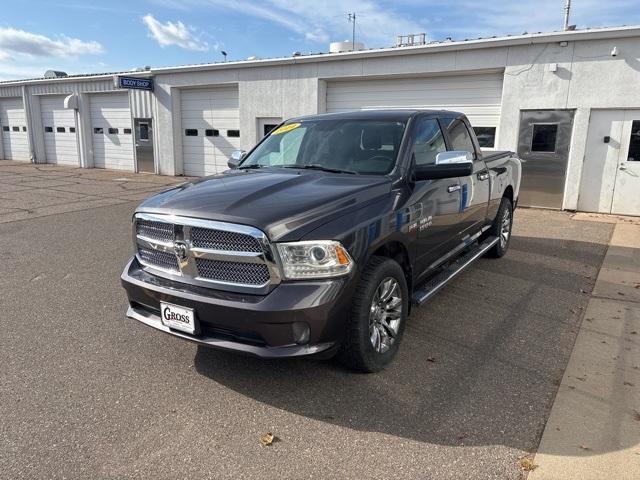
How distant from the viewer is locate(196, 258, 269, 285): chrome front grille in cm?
299

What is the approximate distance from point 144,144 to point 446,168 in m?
16.8

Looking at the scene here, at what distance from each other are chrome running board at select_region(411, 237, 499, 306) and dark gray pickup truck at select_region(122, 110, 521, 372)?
3 cm

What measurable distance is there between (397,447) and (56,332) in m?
3.17

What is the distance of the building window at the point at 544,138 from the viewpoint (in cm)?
1070

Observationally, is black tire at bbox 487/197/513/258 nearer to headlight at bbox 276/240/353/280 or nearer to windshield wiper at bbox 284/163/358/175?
windshield wiper at bbox 284/163/358/175

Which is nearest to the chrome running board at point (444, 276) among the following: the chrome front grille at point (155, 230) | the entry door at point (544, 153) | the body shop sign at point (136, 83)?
the chrome front grille at point (155, 230)

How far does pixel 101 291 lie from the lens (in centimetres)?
538

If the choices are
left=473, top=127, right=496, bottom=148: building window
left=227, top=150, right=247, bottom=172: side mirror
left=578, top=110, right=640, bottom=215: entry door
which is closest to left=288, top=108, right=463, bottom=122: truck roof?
left=227, top=150, right=247, bottom=172: side mirror

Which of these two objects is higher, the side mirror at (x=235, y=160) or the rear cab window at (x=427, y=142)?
the rear cab window at (x=427, y=142)

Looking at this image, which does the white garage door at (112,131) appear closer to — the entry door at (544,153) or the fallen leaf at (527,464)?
the entry door at (544,153)

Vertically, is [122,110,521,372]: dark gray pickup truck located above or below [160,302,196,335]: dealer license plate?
above

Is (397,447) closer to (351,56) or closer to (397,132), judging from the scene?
(397,132)

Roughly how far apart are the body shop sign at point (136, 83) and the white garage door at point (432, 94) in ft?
23.6

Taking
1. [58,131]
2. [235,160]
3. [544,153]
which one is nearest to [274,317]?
[235,160]
